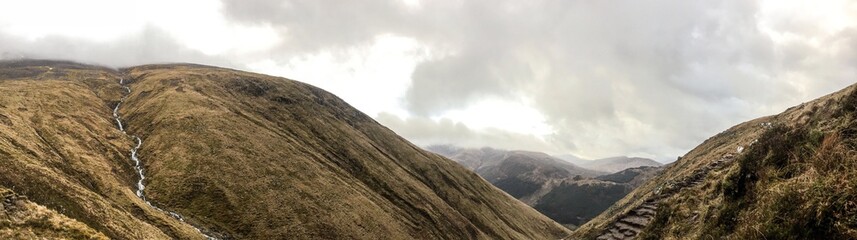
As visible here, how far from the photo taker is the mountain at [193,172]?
200 ft

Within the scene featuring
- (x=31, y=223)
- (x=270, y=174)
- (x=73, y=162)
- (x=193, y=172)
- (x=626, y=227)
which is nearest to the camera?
(x=31, y=223)

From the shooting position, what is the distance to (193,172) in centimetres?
9906

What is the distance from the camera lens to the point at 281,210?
9662 cm

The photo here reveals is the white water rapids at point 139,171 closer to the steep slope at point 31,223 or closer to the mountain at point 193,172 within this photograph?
the mountain at point 193,172

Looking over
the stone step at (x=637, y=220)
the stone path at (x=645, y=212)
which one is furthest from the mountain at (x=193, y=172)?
the stone step at (x=637, y=220)

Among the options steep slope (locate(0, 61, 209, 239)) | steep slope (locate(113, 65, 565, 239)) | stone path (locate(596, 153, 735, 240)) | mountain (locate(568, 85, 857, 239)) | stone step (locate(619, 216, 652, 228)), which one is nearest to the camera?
mountain (locate(568, 85, 857, 239))

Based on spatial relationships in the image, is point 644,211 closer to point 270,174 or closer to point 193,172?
point 270,174

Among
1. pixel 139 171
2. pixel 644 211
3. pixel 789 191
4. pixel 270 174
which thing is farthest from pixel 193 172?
pixel 789 191

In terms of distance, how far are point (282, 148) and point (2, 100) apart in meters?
72.7

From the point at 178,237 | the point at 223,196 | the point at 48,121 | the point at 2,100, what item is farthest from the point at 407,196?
the point at 2,100

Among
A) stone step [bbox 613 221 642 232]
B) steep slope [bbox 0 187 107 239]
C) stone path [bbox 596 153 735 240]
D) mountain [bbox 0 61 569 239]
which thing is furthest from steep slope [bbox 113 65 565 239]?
stone step [bbox 613 221 642 232]

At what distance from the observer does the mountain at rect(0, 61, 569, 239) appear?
6097 cm

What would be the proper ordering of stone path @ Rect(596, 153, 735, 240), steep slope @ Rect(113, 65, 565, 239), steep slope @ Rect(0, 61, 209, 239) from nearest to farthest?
stone path @ Rect(596, 153, 735, 240)
steep slope @ Rect(0, 61, 209, 239)
steep slope @ Rect(113, 65, 565, 239)

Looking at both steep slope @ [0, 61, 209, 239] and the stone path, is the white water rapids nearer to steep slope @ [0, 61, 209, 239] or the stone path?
steep slope @ [0, 61, 209, 239]
